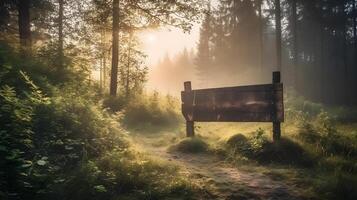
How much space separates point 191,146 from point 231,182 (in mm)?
3492

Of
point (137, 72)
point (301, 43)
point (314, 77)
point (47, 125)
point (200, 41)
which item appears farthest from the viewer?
point (200, 41)

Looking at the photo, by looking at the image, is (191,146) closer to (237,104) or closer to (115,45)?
(237,104)

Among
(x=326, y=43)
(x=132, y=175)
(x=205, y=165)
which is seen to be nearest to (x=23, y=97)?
(x=132, y=175)

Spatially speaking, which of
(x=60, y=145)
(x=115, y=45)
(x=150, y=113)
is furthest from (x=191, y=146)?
(x=115, y=45)

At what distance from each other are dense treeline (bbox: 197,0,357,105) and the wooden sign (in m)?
31.0

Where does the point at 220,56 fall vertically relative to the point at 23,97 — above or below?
above

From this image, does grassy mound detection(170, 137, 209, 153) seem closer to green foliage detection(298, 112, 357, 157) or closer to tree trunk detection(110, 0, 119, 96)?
green foliage detection(298, 112, 357, 157)

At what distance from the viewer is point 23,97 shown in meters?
8.11

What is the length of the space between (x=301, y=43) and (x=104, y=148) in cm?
5747

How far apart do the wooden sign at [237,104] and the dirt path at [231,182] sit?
212cm

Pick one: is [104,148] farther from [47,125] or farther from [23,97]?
[23,97]

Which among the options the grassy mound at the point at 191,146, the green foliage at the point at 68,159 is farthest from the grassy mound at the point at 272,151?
the green foliage at the point at 68,159

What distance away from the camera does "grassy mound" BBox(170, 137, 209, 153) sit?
9.86 m

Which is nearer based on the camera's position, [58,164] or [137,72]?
[58,164]
